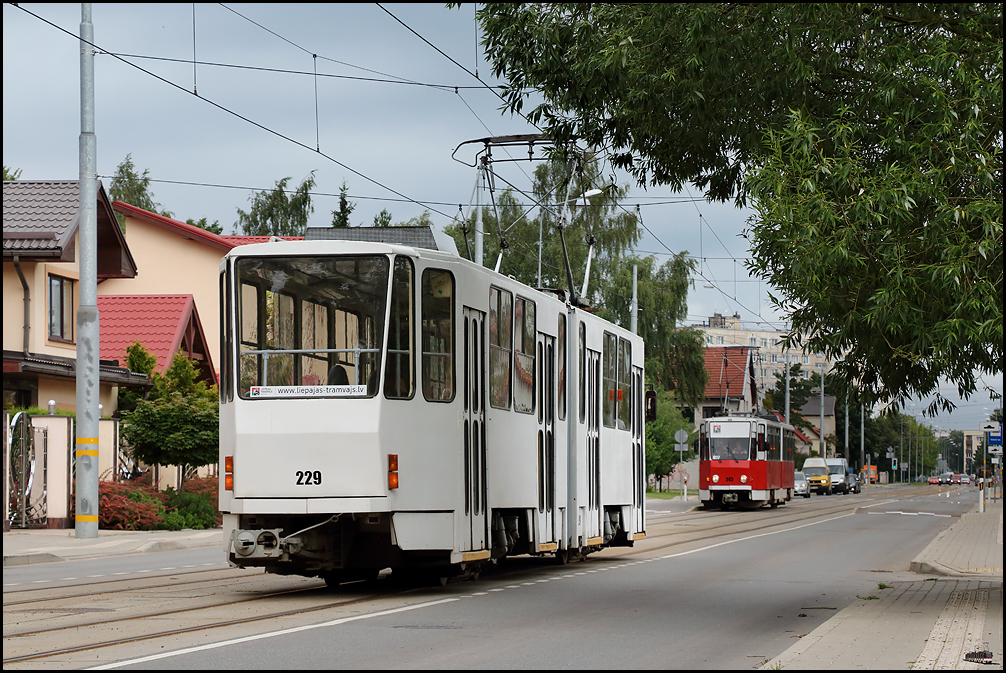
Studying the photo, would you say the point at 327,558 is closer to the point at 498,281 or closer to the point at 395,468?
the point at 395,468

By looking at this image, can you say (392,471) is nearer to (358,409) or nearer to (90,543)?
(358,409)

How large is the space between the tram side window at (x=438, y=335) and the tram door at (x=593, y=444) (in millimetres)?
4818

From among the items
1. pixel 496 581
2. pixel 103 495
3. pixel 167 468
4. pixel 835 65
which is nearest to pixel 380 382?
pixel 496 581

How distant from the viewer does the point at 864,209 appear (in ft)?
37.8

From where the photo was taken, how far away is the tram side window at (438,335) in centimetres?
1324

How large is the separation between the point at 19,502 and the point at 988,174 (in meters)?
21.1

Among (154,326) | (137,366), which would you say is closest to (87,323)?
(137,366)

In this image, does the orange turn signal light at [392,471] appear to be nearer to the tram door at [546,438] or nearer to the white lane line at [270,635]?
the white lane line at [270,635]

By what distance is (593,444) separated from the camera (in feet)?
60.6

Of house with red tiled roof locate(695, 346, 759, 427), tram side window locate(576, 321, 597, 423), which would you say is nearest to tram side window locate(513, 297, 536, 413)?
tram side window locate(576, 321, 597, 423)

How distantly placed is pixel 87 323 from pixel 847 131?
16.3m

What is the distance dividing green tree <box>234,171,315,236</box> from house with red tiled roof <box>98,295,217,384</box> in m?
30.6

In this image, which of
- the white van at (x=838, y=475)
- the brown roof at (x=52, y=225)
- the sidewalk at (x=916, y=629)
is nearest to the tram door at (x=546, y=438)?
the sidewalk at (x=916, y=629)

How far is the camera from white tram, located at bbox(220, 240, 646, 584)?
12.7 meters
